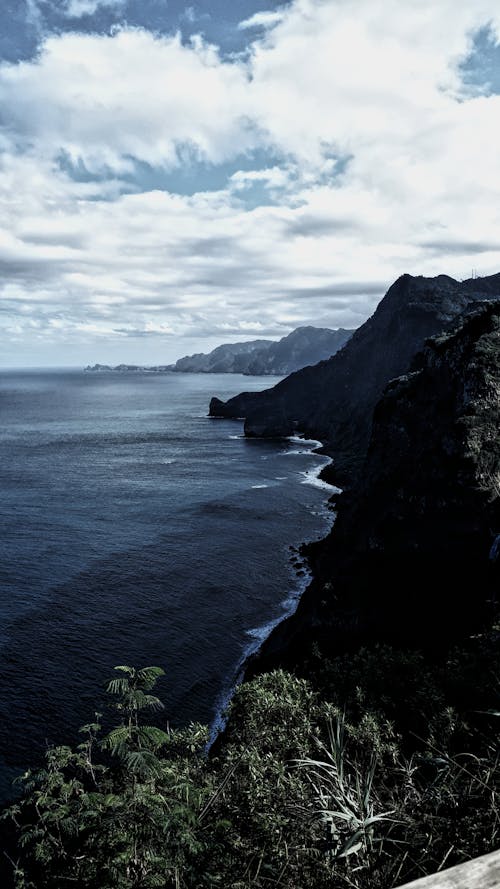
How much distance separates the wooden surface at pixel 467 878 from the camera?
4.33 m

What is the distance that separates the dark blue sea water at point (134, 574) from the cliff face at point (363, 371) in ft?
114

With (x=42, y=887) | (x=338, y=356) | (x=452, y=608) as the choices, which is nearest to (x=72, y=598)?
(x=452, y=608)

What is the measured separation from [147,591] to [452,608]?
31411 mm

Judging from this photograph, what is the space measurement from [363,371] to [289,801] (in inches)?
6307

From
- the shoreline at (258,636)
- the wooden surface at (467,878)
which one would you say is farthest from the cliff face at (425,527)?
the wooden surface at (467,878)

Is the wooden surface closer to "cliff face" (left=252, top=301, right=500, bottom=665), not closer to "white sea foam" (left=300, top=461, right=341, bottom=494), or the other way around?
"cliff face" (left=252, top=301, right=500, bottom=665)

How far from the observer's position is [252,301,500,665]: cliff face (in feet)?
141

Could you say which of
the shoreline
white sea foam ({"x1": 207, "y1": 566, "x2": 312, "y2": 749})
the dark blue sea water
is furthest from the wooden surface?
the dark blue sea water

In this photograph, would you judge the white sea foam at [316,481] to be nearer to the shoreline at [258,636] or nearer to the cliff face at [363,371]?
the cliff face at [363,371]

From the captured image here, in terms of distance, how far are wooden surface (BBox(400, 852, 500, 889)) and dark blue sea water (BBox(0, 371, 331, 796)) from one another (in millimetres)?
36836

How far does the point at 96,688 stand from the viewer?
40.8m

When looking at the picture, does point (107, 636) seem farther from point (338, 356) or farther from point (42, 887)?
point (338, 356)

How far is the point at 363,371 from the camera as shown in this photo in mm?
166250

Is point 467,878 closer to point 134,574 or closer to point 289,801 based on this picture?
point 289,801
